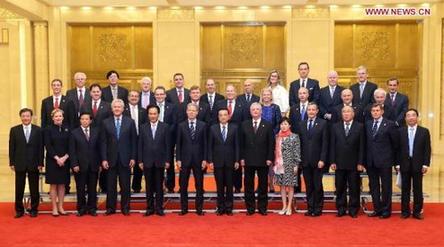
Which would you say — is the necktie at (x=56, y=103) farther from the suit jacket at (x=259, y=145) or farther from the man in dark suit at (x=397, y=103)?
the man in dark suit at (x=397, y=103)

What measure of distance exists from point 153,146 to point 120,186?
71 cm

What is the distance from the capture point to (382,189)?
7.39 metres

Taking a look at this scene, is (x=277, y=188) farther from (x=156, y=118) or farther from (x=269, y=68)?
(x=269, y=68)

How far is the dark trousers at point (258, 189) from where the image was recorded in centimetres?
754

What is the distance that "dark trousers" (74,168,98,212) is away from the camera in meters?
7.55

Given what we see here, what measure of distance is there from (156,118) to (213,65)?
876 centimetres

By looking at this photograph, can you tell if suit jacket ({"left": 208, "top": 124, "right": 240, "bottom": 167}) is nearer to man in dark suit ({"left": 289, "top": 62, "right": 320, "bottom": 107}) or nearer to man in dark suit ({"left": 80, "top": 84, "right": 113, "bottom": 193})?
man in dark suit ({"left": 289, "top": 62, "right": 320, "bottom": 107})

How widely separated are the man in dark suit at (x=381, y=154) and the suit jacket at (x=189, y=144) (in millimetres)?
2242

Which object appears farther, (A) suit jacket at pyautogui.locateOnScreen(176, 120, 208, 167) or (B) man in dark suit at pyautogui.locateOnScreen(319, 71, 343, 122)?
(B) man in dark suit at pyautogui.locateOnScreen(319, 71, 343, 122)

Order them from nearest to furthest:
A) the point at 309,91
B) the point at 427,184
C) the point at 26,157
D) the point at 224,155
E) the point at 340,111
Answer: the point at 26,157, the point at 224,155, the point at 340,111, the point at 309,91, the point at 427,184

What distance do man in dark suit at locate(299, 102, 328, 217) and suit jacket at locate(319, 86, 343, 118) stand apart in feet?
2.71

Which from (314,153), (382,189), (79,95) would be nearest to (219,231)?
(314,153)

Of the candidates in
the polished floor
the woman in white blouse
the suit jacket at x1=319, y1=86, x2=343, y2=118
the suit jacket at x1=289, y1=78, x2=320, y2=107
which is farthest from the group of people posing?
the polished floor

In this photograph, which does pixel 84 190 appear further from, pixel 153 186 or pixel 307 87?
pixel 307 87
